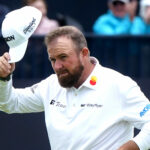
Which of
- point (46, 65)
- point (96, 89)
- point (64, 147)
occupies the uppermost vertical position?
point (96, 89)

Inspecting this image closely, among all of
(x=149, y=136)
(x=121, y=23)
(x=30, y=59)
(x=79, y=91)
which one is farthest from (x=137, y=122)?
(x=121, y=23)

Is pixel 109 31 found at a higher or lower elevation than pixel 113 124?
lower

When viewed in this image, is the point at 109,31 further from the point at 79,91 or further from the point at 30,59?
the point at 79,91

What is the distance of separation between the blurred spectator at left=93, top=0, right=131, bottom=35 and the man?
3593 millimetres

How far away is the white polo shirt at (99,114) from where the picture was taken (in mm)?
5887

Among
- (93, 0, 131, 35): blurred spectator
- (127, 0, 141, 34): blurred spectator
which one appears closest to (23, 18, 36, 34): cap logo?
(93, 0, 131, 35): blurred spectator

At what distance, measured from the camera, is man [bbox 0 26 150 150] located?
19.5ft

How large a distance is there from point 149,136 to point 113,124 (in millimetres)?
327

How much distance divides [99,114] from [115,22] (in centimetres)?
408

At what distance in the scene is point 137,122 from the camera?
5.89m

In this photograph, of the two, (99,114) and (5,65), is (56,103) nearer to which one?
(99,114)

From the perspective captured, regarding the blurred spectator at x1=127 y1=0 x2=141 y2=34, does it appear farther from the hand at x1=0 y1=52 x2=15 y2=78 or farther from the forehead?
the hand at x1=0 y1=52 x2=15 y2=78

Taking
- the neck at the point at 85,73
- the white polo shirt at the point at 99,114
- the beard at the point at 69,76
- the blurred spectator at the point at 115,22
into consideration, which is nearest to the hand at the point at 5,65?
the white polo shirt at the point at 99,114

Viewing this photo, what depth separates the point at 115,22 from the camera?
994 centimetres
